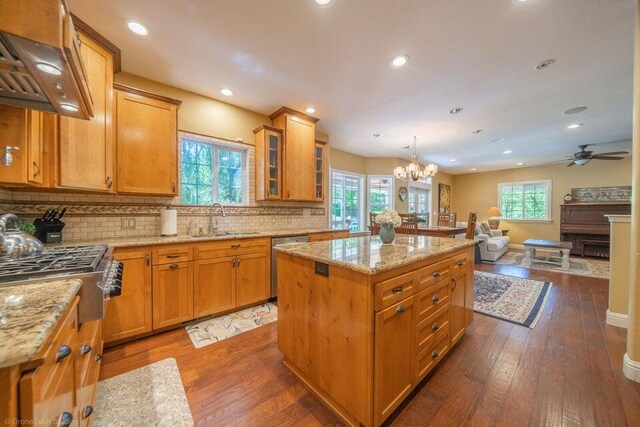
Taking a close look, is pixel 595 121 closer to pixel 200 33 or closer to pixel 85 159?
pixel 200 33

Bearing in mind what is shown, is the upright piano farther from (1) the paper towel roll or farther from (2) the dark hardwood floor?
(1) the paper towel roll

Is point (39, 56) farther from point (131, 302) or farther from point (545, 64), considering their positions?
point (545, 64)

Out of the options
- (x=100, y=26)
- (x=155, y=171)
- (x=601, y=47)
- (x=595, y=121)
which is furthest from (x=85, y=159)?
(x=595, y=121)

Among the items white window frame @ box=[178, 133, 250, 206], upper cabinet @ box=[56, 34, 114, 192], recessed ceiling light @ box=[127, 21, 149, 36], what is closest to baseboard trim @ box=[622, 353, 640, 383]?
white window frame @ box=[178, 133, 250, 206]

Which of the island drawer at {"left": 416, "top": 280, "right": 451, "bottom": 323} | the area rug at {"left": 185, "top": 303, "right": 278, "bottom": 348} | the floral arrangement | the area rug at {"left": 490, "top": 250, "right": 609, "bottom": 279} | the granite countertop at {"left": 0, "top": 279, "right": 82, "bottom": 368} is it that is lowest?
the area rug at {"left": 185, "top": 303, "right": 278, "bottom": 348}

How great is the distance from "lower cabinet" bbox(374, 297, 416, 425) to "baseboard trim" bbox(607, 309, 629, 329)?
270 centimetres

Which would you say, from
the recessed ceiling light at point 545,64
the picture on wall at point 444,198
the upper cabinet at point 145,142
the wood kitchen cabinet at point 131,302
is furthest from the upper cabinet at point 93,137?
the picture on wall at point 444,198

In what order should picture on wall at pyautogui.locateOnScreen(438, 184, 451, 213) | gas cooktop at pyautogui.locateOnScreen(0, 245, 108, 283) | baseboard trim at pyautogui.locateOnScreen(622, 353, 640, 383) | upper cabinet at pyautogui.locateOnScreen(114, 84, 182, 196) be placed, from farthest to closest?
picture on wall at pyautogui.locateOnScreen(438, 184, 451, 213) < upper cabinet at pyautogui.locateOnScreen(114, 84, 182, 196) < baseboard trim at pyautogui.locateOnScreen(622, 353, 640, 383) < gas cooktop at pyautogui.locateOnScreen(0, 245, 108, 283)

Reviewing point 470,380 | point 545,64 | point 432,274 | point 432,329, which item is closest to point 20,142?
point 432,274

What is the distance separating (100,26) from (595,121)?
22.2 ft

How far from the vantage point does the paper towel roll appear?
2.65 m

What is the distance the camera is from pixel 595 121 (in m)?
3.90

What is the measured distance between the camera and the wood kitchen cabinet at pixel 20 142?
1.50 m

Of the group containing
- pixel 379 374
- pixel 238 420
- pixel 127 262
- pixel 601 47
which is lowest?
pixel 238 420
